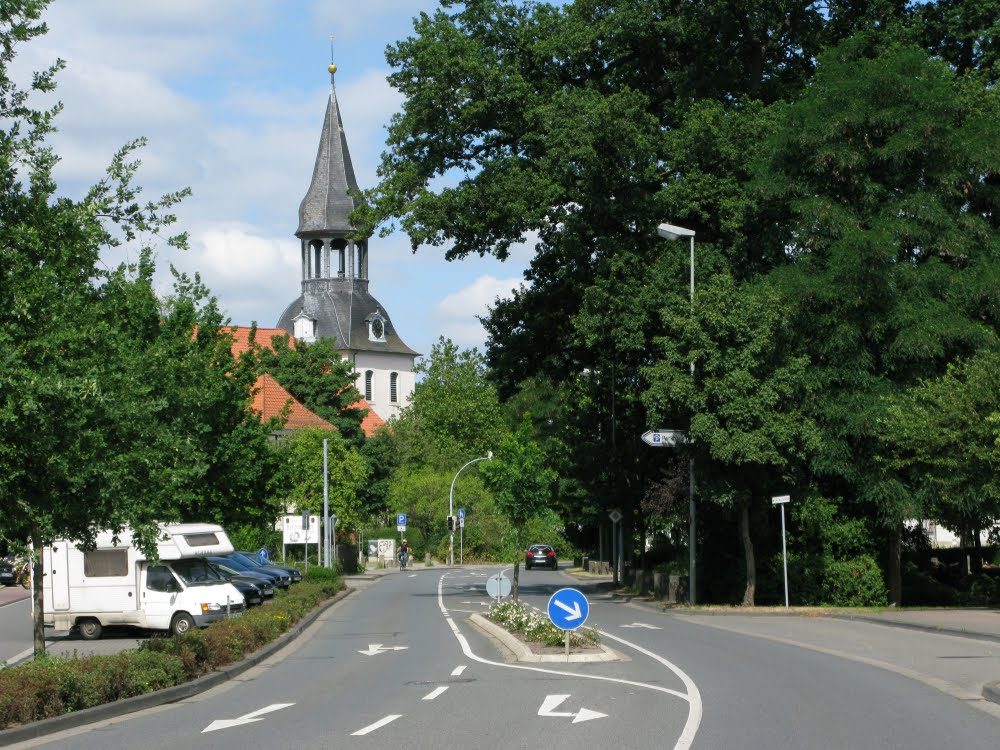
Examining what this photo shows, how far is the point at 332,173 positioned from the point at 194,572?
92.9 meters

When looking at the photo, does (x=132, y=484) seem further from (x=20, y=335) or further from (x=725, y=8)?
(x=725, y=8)

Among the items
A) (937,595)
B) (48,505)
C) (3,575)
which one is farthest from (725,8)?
(3,575)

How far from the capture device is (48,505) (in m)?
17.0

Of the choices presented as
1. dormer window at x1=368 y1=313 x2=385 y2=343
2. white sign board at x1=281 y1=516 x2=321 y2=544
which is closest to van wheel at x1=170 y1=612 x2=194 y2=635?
white sign board at x1=281 y1=516 x2=321 y2=544

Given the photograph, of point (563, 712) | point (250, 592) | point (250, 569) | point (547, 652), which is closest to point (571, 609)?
point (547, 652)

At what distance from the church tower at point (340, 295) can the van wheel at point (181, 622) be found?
80824 millimetres

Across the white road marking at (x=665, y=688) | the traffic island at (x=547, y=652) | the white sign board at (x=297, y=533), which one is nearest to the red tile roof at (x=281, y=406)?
the white sign board at (x=297, y=533)

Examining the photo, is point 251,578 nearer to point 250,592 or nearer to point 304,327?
point 250,592

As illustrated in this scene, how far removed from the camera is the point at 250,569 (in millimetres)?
42250

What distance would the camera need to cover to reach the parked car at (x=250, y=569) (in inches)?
1627

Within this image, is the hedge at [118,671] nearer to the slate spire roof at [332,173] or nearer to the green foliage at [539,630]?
the green foliage at [539,630]

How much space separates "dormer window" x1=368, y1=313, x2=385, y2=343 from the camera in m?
136

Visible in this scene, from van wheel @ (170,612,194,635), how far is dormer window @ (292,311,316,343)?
99.6 metres

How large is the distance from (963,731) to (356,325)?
4869 inches
